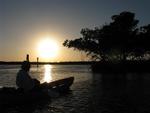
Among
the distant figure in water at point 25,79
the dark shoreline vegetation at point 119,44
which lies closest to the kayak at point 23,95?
the distant figure in water at point 25,79

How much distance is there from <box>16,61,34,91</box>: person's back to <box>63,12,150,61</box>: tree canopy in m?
60.8

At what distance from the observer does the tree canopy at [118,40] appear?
83500 mm

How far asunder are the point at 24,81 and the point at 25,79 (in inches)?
8.7

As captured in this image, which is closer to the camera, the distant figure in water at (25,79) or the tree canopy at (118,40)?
the distant figure in water at (25,79)

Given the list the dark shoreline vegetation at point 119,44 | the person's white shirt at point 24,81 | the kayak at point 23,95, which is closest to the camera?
the kayak at point 23,95

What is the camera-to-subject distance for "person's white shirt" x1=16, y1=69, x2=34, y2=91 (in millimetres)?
22956

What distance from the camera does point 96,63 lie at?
8700cm

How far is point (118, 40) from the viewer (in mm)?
83438

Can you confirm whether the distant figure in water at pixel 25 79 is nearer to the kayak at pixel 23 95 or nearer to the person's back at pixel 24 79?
the person's back at pixel 24 79

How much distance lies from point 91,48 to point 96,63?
4872mm

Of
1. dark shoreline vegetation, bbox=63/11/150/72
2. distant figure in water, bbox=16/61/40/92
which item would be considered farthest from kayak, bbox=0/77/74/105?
dark shoreline vegetation, bbox=63/11/150/72

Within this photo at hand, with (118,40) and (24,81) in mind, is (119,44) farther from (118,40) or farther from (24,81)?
(24,81)

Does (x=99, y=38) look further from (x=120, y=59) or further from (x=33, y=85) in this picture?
(x=33, y=85)

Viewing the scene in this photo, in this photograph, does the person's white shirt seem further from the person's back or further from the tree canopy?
the tree canopy
